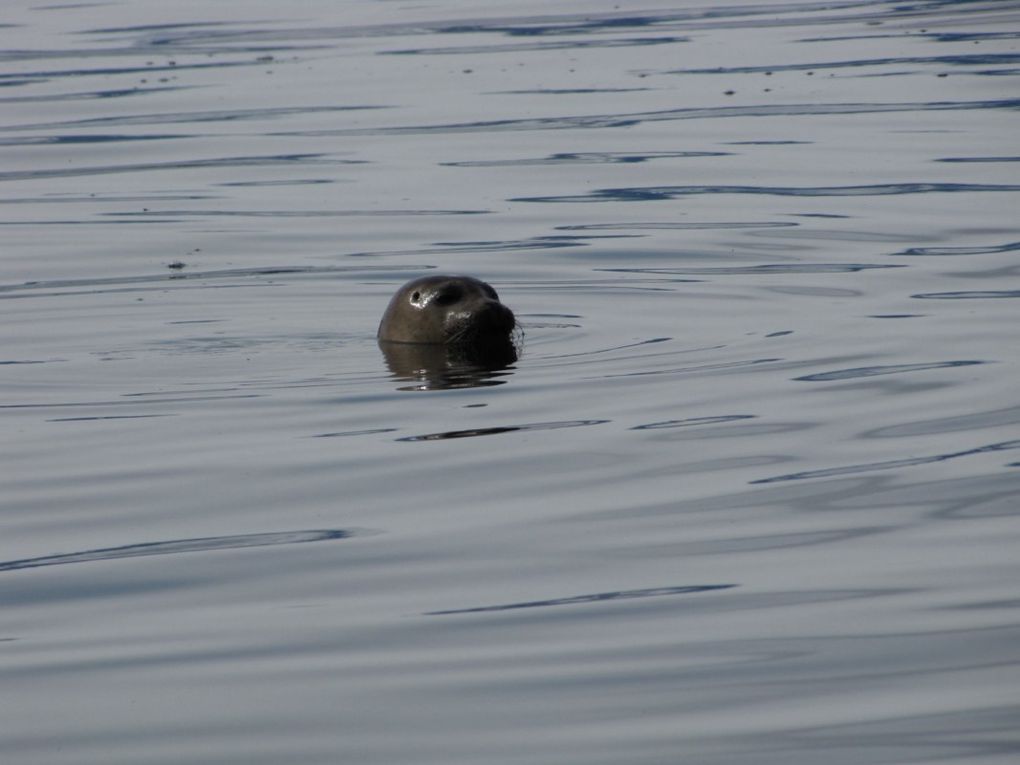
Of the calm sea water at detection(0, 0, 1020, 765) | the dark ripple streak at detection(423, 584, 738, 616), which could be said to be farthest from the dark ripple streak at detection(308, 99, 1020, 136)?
the dark ripple streak at detection(423, 584, 738, 616)

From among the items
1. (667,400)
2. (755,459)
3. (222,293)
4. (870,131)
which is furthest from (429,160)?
(755,459)

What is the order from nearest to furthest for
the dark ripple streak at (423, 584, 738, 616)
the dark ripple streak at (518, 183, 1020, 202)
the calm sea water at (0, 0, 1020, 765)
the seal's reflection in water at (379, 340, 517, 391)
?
the calm sea water at (0, 0, 1020, 765) → the dark ripple streak at (423, 584, 738, 616) → the seal's reflection in water at (379, 340, 517, 391) → the dark ripple streak at (518, 183, 1020, 202)

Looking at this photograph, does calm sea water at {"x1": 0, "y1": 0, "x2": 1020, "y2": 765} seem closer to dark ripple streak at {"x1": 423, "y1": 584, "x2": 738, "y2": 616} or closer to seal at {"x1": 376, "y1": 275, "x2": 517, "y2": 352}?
dark ripple streak at {"x1": 423, "y1": 584, "x2": 738, "y2": 616}

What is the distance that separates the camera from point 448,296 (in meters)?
10.5

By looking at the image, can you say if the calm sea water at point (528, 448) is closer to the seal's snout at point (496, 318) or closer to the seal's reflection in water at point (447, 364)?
the seal's reflection in water at point (447, 364)

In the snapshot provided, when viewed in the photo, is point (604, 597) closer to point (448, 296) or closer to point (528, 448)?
point (528, 448)

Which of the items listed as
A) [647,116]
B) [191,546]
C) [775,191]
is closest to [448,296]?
[191,546]

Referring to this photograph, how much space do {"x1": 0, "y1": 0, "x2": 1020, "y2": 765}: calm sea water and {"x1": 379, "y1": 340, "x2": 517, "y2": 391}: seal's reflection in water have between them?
2.5 inches

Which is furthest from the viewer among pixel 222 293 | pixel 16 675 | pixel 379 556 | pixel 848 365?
pixel 222 293

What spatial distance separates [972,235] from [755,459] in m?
6.10

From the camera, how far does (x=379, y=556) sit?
6289 millimetres

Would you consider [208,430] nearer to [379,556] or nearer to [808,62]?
[379,556]

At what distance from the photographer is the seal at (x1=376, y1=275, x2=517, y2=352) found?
10.3 m

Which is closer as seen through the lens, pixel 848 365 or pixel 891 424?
pixel 891 424
